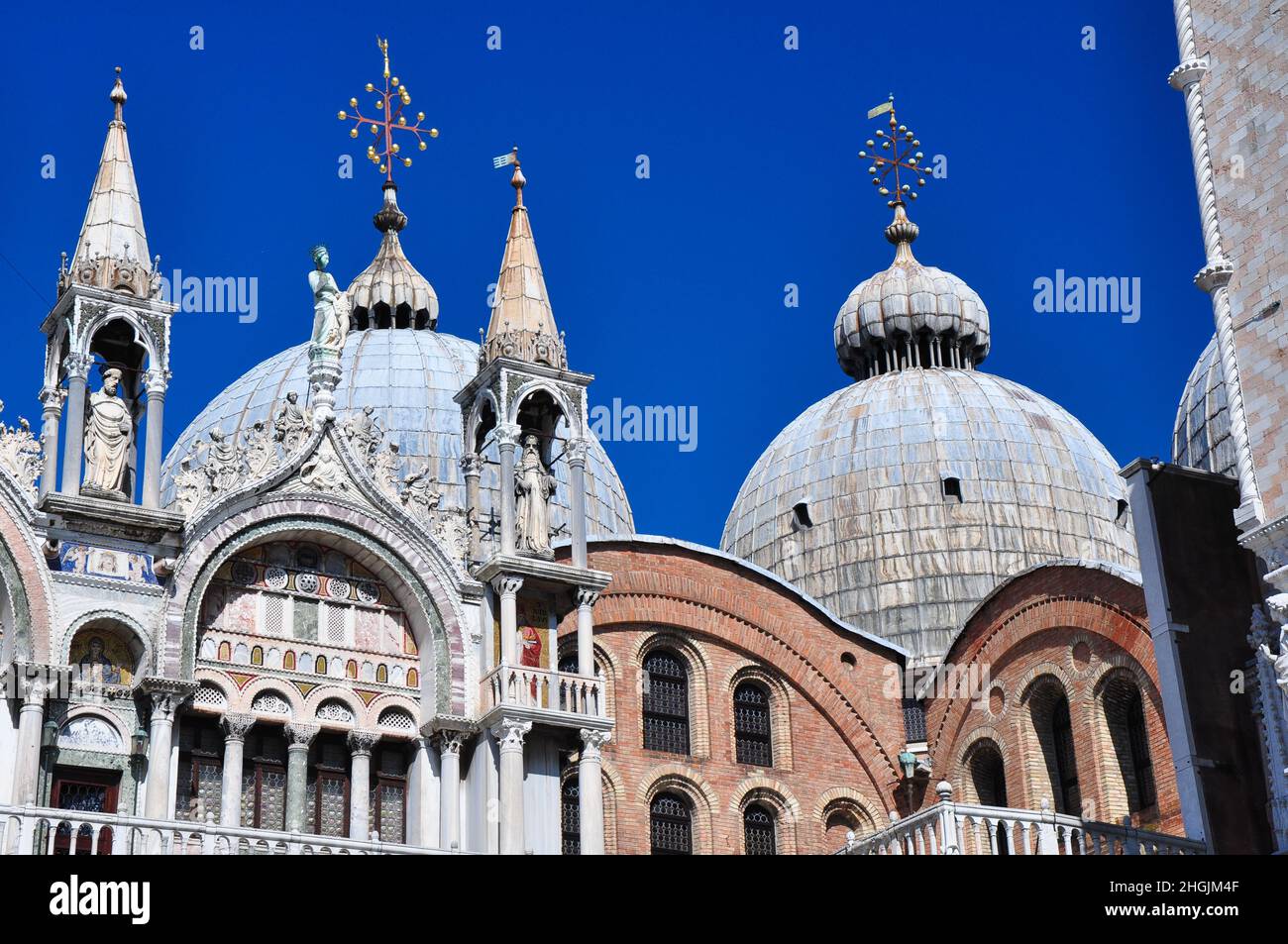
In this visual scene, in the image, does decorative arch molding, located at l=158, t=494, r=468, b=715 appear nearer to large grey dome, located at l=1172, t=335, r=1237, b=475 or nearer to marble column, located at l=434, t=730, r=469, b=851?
marble column, located at l=434, t=730, r=469, b=851

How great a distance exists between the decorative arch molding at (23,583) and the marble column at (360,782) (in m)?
4.15

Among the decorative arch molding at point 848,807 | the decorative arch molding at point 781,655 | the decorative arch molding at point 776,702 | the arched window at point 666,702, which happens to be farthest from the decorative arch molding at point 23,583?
the decorative arch molding at point 848,807

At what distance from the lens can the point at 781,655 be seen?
38938 millimetres

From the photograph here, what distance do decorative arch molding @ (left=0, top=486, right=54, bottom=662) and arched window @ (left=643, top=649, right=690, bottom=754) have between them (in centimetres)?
1246

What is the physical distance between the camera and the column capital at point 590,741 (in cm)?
2950

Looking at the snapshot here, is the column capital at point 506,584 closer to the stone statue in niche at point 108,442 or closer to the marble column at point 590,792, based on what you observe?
the marble column at point 590,792

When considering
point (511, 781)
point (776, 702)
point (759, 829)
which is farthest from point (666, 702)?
point (511, 781)

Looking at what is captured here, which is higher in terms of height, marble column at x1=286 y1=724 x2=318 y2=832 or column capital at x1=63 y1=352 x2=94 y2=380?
column capital at x1=63 y1=352 x2=94 y2=380

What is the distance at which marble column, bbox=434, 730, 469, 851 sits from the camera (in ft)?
94.8

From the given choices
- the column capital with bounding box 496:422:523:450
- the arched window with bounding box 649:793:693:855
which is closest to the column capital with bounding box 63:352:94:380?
the column capital with bounding box 496:422:523:450
